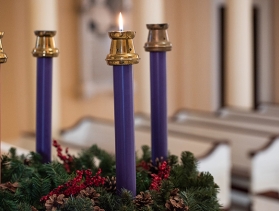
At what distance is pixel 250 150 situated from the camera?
219 inches

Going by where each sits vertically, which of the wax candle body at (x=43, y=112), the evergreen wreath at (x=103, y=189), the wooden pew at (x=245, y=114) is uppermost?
the wax candle body at (x=43, y=112)

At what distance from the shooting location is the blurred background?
7.59m

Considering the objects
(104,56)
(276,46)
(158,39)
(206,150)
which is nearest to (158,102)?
(158,39)

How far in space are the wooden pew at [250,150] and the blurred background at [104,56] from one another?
1.53 metres

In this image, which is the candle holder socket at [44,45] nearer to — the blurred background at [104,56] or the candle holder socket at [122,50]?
the candle holder socket at [122,50]

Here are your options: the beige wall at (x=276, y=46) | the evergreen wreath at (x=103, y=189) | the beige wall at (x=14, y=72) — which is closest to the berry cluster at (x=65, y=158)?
the evergreen wreath at (x=103, y=189)

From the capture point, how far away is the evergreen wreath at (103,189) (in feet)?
2.90

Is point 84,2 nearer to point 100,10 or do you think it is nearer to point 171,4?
point 100,10

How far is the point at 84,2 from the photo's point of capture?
8.37 meters

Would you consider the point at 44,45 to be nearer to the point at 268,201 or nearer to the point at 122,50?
the point at 122,50

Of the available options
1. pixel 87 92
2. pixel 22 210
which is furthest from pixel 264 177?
pixel 22 210

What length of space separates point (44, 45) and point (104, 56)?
24.4 ft

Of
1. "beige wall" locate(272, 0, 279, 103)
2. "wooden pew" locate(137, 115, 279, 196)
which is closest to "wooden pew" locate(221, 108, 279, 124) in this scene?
"wooden pew" locate(137, 115, 279, 196)

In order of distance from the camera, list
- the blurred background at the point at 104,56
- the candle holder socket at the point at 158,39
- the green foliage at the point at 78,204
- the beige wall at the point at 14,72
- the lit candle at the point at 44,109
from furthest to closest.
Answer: the beige wall at the point at 14,72 → the blurred background at the point at 104,56 → the lit candle at the point at 44,109 → the candle holder socket at the point at 158,39 → the green foliage at the point at 78,204
